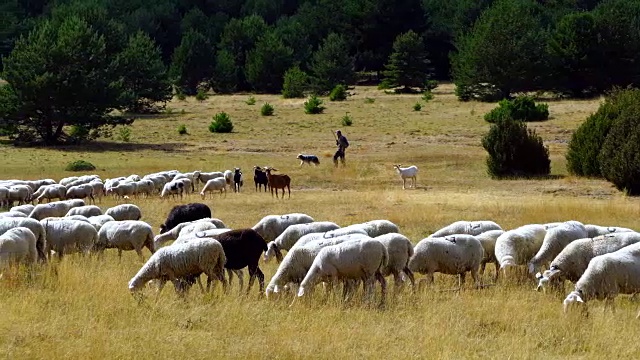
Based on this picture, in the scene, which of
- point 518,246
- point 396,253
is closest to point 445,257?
point 396,253

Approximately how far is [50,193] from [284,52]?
60.8 meters

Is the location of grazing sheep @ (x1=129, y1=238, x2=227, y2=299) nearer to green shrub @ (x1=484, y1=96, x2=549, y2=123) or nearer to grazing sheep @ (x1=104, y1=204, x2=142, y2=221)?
grazing sheep @ (x1=104, y1=204, x2=142, y2=221)

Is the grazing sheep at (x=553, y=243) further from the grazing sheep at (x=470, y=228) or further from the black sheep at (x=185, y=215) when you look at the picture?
the black sheep at (x=185, y=215)

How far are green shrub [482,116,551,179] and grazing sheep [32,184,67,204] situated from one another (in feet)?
52.2

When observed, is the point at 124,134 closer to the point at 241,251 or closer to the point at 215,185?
the point at 215,185

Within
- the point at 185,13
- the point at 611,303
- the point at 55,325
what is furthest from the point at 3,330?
the point at 185,13

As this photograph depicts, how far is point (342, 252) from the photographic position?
42.5 ft

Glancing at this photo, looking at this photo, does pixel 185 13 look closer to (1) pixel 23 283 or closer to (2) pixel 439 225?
(2) pixel 439 225

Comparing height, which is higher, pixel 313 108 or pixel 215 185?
pixel 313 108

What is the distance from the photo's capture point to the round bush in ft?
97.6

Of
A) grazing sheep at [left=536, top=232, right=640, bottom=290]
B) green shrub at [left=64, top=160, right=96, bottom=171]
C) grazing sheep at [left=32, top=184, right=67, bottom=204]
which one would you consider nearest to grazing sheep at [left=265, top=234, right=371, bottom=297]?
grazing sheep at [left=536, top=232, right=640, bottom=290]

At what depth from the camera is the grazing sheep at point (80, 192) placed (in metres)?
28.1

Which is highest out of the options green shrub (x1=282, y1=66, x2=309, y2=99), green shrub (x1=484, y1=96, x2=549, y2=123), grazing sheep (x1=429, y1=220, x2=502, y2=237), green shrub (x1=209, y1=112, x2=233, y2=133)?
green shrub (x1=282, y1=66, x2=309, y2=99)

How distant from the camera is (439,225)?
71.5 ft
